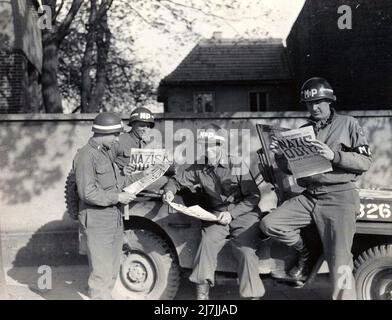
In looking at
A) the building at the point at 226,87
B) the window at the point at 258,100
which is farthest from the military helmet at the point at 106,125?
the window at the point at 258,100

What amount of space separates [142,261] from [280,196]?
5.38 feet

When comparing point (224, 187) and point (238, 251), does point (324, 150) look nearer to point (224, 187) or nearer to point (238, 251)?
point (224, 187)

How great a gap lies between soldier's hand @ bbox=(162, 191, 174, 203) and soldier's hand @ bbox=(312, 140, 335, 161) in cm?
154

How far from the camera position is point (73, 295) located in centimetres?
576

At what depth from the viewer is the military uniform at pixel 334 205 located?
4379mm

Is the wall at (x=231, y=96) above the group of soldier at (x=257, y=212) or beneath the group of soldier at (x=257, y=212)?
above

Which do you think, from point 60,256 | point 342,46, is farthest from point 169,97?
point 60,256

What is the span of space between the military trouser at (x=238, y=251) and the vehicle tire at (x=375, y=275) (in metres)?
0.97

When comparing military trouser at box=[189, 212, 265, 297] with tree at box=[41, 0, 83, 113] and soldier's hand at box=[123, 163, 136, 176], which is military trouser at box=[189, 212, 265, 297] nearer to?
soldier's hand at box=[123, 163, 136, 176]

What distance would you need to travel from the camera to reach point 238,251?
475 cm

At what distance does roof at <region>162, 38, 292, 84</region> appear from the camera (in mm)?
27234

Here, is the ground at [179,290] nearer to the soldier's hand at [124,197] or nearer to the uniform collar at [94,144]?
the soldier's hand at [124,197]

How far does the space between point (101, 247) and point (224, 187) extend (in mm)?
1411

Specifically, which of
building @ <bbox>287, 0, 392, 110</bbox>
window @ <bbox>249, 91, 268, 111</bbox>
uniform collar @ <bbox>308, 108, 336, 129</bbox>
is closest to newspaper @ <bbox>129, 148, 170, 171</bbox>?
uniform collar @ <bbox>308, 108, 336, 129</bbox>
